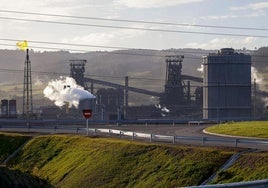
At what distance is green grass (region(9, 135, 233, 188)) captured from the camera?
1253 inches

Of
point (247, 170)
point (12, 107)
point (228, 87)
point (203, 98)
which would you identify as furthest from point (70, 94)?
point (247, 170)

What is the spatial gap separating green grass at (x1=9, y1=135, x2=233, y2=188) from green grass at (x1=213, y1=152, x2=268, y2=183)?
1.06 meters

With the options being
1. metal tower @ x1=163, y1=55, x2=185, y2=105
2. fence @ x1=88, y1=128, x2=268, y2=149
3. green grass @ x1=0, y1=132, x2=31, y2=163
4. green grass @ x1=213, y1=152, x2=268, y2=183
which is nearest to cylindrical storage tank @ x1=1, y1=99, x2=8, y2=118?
metal tower @ x1=163, y1=55, x2=185, y2=105

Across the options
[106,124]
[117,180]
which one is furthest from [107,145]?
[106,124]

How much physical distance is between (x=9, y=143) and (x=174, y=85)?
62.0 m

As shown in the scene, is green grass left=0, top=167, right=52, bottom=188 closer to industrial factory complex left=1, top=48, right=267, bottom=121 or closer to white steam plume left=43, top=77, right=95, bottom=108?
industrial factory complex left=1, top=48, right=267, bottom=121

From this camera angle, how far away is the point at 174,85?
111938mm

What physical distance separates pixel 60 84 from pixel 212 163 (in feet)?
312

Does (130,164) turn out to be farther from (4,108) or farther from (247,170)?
(4,108)

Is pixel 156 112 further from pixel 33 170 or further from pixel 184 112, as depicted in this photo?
pixel 33 170

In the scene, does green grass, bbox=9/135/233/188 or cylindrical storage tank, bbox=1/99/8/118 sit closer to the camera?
green grass, bbox=9/135/233/188

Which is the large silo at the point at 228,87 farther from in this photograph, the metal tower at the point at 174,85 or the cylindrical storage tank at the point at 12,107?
the cylindrical storage tank at the point at 12,107

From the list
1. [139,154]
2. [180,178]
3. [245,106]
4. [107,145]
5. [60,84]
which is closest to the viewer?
[180,178]

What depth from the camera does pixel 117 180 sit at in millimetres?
33344
